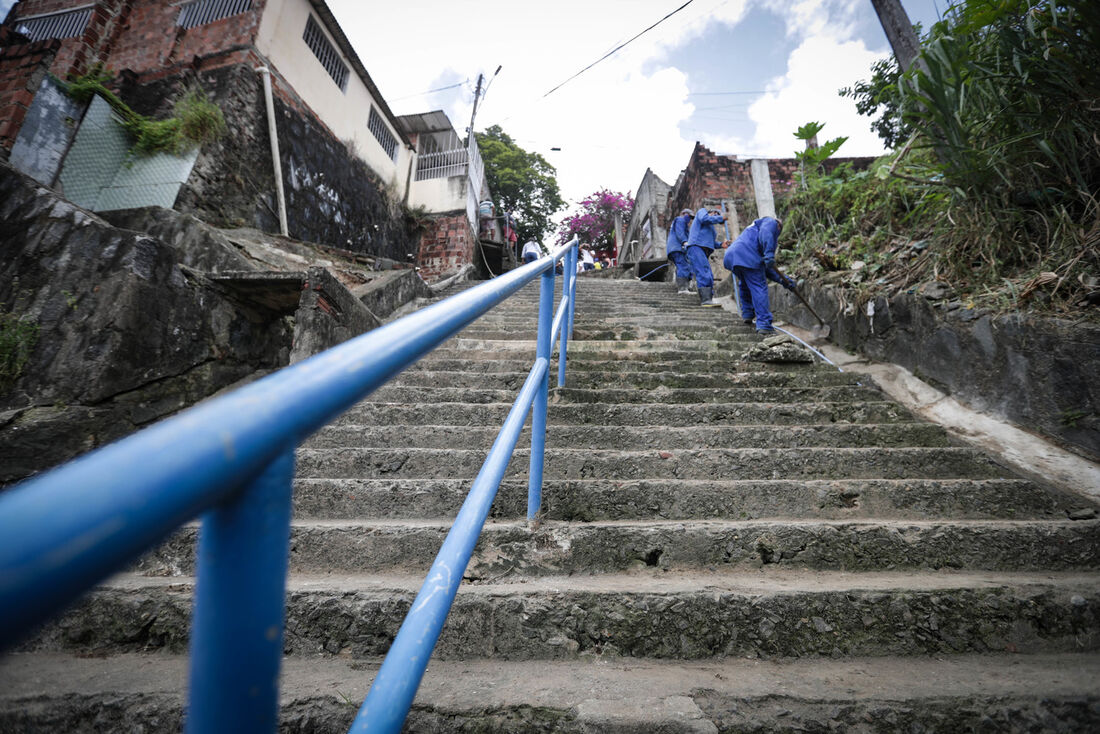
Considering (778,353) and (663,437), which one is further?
(778,353)

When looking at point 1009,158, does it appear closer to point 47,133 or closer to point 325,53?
point 47,133

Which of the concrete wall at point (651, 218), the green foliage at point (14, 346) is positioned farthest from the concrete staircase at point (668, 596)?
the concrete wall at point (651, 218)

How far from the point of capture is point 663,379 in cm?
282

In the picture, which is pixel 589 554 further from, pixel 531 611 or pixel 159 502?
pixel 159 502

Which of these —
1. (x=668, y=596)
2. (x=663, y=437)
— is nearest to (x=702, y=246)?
(x=663, y=437)

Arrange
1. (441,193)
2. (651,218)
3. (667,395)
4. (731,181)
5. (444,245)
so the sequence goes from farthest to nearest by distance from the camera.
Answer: (651,218) → (441,193) → (444,245) → (731,181) → (667,395)

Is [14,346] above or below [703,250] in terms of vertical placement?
below

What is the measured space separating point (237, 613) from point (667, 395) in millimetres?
2449

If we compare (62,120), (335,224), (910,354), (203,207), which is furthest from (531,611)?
(335,224)

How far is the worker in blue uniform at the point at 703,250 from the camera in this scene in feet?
18.5

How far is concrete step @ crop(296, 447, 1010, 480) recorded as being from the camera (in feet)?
6.07

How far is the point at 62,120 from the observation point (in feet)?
16.4

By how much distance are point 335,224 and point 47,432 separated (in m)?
6.39

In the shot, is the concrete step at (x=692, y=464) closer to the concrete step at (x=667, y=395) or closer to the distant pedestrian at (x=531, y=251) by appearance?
the concrete step at (x=667, y=395)
